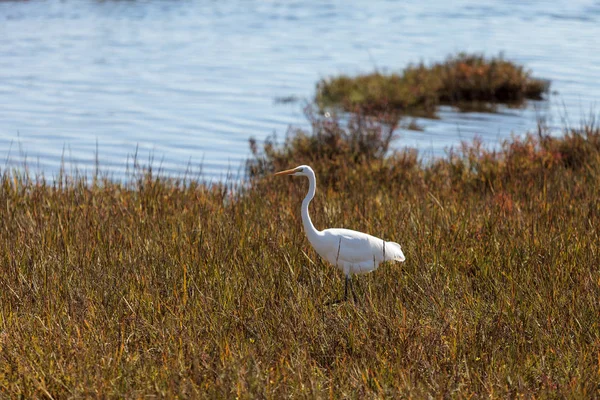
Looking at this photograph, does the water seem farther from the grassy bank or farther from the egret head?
the egret head

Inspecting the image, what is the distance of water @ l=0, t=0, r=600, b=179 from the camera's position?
17.1 m

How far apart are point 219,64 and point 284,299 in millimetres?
23475

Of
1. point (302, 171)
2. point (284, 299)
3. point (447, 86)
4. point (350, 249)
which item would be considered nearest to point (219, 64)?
point (447, 86)

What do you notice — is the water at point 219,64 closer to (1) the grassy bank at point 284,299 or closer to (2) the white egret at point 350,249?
(1) the grassy bank at point 284,299

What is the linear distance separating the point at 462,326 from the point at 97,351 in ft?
6.72

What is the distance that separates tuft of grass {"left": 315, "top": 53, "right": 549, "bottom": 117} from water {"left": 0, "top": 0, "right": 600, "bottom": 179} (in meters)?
0.66

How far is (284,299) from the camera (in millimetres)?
5277

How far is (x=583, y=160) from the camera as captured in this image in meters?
10.5

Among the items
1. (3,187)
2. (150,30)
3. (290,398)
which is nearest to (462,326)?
(290,398)

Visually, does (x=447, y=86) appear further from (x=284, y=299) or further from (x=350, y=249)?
(x=284, y=299)

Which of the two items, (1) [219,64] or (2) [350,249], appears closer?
(2) [350,249]

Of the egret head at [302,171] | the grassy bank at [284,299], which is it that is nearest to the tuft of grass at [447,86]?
the grassy bank at [284,299]

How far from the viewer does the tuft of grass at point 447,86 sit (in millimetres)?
20922

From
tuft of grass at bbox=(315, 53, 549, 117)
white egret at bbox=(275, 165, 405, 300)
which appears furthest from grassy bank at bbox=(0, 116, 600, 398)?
tuft of grass at bbox=(315, 53, 549, 117)
